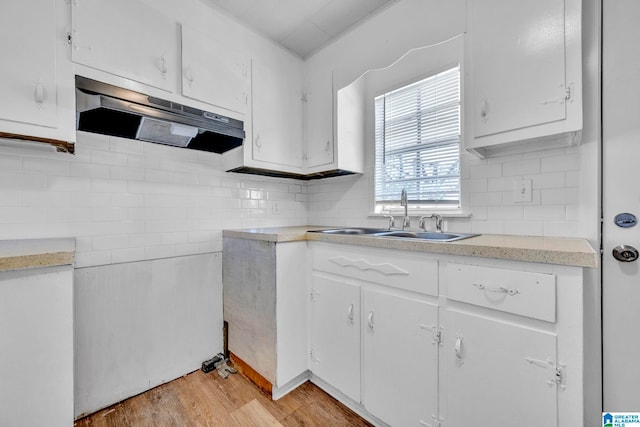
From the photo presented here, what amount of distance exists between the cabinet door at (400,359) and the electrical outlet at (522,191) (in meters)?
0.85

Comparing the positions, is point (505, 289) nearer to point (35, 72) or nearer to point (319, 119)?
point (319, 119)

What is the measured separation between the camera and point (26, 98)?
1180mm

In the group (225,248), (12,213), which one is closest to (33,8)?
(12,213)

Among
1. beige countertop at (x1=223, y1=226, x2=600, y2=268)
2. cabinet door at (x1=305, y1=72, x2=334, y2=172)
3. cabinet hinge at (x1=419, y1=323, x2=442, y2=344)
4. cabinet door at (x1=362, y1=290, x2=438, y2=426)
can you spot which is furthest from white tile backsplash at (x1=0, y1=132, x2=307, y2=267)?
cabinet hinge at (x1=419, y1=323, x2=442, y2=344)

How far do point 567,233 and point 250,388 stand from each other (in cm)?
205

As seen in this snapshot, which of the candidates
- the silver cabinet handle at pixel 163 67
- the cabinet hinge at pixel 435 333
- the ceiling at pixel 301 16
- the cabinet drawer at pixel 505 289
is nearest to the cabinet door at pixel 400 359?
the cabinet hinge at pixel 435 333

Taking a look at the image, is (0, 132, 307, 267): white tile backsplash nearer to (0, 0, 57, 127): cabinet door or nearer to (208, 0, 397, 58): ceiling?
(0, 0, 57, 127): cabinet door

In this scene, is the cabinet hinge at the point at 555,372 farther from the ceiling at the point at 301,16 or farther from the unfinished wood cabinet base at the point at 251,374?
the ceiling at the point at 301,16

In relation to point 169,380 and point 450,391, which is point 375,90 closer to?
point 450,391

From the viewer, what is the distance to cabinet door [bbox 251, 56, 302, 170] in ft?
6.69

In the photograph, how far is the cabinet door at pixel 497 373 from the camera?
36.4 inches

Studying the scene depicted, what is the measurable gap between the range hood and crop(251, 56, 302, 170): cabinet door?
0.20 metres

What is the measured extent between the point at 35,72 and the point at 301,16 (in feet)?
5.19

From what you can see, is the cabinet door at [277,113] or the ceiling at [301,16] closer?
the ceiling at [301,16]
